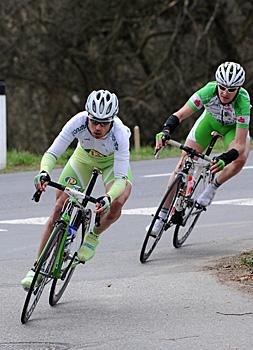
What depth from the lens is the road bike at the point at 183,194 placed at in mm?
10227

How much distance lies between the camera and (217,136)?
35.7ft

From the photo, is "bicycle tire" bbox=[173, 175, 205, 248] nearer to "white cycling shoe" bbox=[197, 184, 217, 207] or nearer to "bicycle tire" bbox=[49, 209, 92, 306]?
"white cycling shoe" bbox=[197, 184, 217, 207]

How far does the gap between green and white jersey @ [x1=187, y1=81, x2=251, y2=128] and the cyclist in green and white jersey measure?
1755 mm

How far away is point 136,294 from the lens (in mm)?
8805

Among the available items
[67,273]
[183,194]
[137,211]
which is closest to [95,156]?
[67,273]

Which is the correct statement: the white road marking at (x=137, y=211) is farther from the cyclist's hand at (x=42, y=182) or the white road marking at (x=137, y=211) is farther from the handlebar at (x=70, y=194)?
the cyclist's hand at (x=42, y=182)

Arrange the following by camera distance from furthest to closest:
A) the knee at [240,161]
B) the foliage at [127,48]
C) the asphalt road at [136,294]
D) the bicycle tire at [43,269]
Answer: the foliage at [127,48], the knee at [240,161], the bicycle tire at [43,269], the asphalt road at [136,294]

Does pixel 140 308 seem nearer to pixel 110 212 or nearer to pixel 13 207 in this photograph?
pixel 110 212

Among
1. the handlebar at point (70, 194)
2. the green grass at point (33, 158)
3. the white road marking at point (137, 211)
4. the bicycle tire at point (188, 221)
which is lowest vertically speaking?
the green grass at point (33, 158)

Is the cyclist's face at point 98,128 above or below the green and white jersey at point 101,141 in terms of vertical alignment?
above

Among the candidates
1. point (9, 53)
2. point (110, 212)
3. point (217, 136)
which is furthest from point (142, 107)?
point (110, 212)

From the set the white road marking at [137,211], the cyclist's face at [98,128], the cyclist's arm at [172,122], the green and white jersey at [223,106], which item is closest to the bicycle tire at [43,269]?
the cyclist's face at [98,128]

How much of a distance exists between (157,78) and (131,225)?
778 inches

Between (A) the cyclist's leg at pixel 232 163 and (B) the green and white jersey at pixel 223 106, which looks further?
Answer: (A) the cyclist's leg at pixel 232 163
